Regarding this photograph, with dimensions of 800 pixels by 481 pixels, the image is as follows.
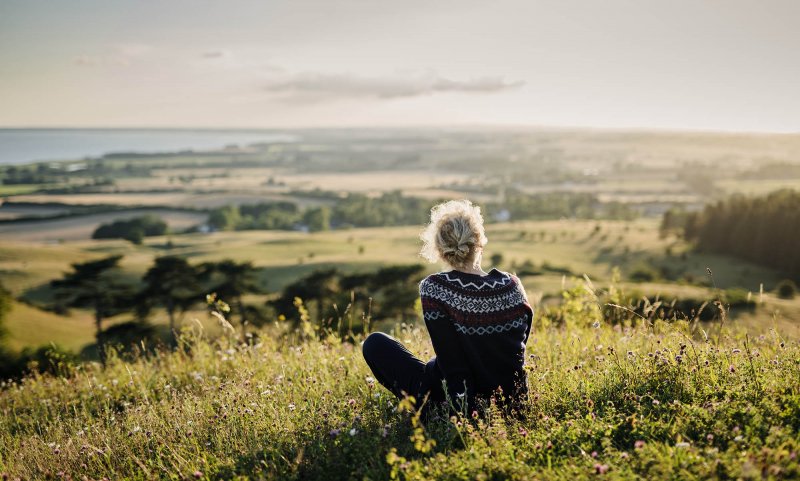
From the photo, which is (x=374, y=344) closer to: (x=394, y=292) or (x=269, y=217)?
(x=394, y=292)

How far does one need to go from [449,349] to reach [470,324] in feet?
0.87

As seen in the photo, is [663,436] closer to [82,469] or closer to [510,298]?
[510,298]

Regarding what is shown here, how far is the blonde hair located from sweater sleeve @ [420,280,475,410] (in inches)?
13.8

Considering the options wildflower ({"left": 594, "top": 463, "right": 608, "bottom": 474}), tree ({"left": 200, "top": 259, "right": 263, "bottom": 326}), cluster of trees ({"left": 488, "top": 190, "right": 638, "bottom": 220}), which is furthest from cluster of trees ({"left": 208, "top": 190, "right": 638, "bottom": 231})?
wildflower ({"left": 594, "top": 463, "right": 608, "bottom": 474})

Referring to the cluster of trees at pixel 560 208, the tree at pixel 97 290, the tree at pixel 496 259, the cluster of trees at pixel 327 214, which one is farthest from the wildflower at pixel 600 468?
the cluster of trees at pixel 560 208

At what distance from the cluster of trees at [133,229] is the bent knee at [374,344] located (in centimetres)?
10966

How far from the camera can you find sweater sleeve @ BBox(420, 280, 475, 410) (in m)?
4.11

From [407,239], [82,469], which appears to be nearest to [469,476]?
[82,469]

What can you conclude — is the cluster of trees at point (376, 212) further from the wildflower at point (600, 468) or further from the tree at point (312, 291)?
the wildflower at point (600, 468)

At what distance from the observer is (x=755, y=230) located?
8050 centimetres

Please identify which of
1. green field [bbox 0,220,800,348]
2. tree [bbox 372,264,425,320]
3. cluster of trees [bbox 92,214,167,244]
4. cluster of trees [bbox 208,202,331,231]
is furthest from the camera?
cluster of trees [bbox 208,202,331,231]

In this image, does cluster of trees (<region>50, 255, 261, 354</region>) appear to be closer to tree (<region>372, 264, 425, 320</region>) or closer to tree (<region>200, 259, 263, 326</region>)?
tree (<region>200, 259, 263, 326</region>)

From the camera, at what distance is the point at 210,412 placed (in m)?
4.71

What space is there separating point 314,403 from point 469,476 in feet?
6.20
